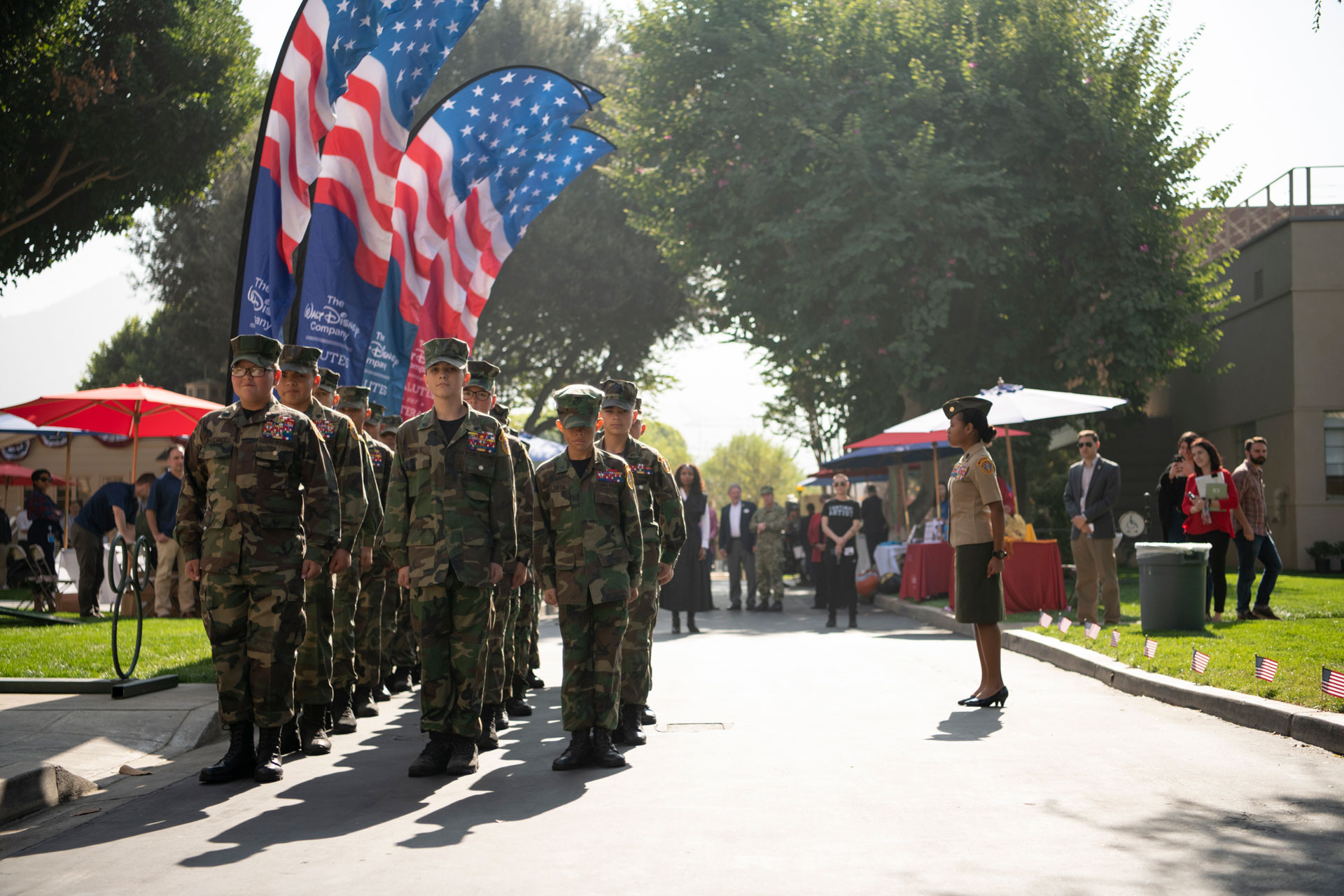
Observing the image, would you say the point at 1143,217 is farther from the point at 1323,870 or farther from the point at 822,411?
the point at 1323,870

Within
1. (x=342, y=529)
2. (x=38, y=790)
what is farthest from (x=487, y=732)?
(x=38, y=790)

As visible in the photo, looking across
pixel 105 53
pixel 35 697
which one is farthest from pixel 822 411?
pixel 35 697

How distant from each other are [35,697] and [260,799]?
10.9 feet

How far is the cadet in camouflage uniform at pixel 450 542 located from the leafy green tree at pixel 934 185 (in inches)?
661

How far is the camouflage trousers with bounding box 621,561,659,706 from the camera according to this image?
7.46 m

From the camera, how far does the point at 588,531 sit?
6754 millimetres

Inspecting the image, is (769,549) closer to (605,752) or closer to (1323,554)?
(1323,554)

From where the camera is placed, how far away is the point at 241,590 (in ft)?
20.6

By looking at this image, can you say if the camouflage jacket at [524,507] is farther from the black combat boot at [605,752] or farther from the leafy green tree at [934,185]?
the leafy green tree at [934,185]

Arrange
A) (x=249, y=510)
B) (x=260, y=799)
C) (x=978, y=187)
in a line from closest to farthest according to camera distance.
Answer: (x=260, y=799) → (x=249, y=510) → (x=978, y=187)

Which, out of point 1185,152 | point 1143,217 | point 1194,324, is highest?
point 1185,152

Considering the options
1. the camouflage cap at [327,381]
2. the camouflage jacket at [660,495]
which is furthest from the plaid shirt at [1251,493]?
the camouflage cap at [327,381]

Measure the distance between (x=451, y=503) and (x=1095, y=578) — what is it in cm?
902

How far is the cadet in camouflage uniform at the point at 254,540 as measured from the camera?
622 centimetres
